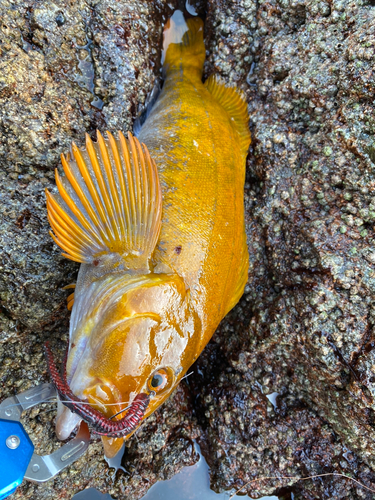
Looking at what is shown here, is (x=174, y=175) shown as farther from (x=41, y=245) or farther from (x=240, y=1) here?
(x=240, y=1)

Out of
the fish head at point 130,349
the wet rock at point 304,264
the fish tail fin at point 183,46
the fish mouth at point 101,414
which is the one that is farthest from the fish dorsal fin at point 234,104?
the fish mouth at point 101,414

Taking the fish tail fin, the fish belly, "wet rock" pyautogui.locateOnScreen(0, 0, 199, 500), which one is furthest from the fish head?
the fish tail fin

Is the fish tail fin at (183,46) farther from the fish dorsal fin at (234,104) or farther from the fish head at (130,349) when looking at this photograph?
the fish head at (130,349)

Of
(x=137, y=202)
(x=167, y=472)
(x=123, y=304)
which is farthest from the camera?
(x=167, y=472)

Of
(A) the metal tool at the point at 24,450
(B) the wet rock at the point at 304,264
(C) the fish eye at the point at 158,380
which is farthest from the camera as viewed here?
(B) the wet rock at the point at 304,264

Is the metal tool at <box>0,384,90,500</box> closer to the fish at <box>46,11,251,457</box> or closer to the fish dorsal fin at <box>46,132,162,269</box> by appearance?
the fish at <box>46,11,251,457</box>

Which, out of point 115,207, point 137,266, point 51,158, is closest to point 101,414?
point 137,266

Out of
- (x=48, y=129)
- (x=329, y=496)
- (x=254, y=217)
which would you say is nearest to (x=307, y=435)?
(x=329, y=496)
